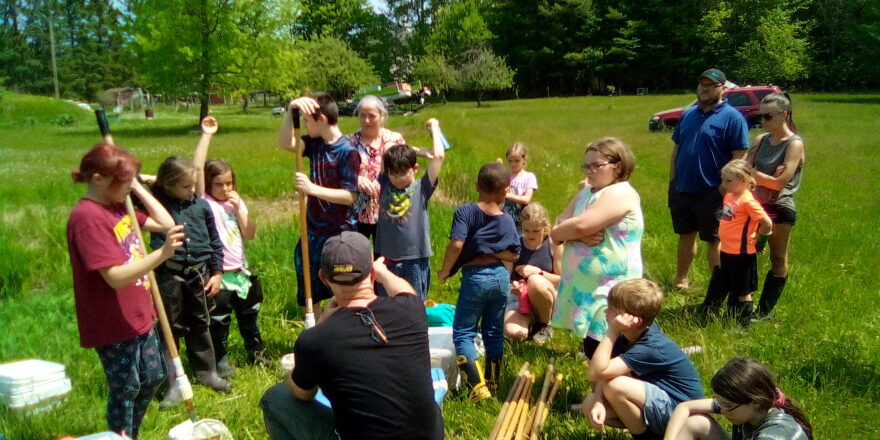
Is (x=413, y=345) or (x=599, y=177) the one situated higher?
(x=599, y=177)

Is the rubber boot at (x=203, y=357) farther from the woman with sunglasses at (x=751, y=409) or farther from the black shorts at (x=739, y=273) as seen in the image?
the black shorts at (x=739, y=273)

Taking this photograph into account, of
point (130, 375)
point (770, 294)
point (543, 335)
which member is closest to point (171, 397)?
point (130, 375)

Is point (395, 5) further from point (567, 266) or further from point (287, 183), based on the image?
point (567, 266)

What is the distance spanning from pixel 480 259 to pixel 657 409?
4.67ft

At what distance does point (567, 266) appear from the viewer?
3.85 meters

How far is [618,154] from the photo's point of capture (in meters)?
3.58

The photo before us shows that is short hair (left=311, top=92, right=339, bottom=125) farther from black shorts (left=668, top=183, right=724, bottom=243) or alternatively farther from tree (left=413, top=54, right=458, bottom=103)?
tree (left=413, top=54, right=458, bottom=103)

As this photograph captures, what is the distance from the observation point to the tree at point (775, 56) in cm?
4109

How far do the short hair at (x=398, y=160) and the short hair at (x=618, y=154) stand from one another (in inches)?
47.7

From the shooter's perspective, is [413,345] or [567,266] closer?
[413,345]

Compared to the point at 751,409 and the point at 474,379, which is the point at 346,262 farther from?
the point at 751,409

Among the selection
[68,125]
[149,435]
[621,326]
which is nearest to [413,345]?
[621,326]

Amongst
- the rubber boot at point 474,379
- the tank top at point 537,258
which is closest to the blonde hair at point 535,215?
the tank top at point 537,258

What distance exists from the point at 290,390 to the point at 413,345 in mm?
696
